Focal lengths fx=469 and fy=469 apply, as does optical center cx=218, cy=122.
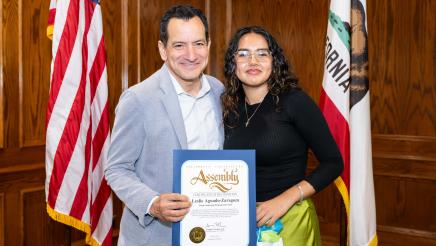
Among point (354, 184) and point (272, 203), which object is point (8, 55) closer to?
point (272, 203)

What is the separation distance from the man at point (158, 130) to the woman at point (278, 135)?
183mm

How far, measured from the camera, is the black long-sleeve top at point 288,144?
5.72ft

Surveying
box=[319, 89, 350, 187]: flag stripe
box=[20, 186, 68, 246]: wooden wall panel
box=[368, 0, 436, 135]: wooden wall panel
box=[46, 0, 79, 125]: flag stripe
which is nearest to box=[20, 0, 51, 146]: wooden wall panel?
box=[20, 186, 68, 246]: wooden wall panel

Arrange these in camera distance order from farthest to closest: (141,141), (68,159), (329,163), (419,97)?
(419,97), (68,159), (329,163), (141,141)

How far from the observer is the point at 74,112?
2545 mm

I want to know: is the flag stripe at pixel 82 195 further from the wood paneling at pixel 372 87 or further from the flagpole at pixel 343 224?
the flagpole at pixel 343 224

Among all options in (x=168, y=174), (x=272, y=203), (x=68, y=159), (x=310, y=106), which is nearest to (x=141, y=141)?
(x=168, y=174)

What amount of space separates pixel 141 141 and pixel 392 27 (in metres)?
2.73

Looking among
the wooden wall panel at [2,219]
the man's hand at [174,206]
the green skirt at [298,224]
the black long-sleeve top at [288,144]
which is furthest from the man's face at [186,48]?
the wooden wall panel at [2,219]

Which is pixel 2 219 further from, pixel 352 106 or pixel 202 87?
pixel 352 106

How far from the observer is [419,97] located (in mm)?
3604

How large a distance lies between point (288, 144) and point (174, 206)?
537 mm

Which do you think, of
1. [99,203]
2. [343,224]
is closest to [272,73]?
[343,224]

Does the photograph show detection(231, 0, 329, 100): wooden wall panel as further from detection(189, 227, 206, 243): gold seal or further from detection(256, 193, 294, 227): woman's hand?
detection(189, 227, 206, 243): gold seal
